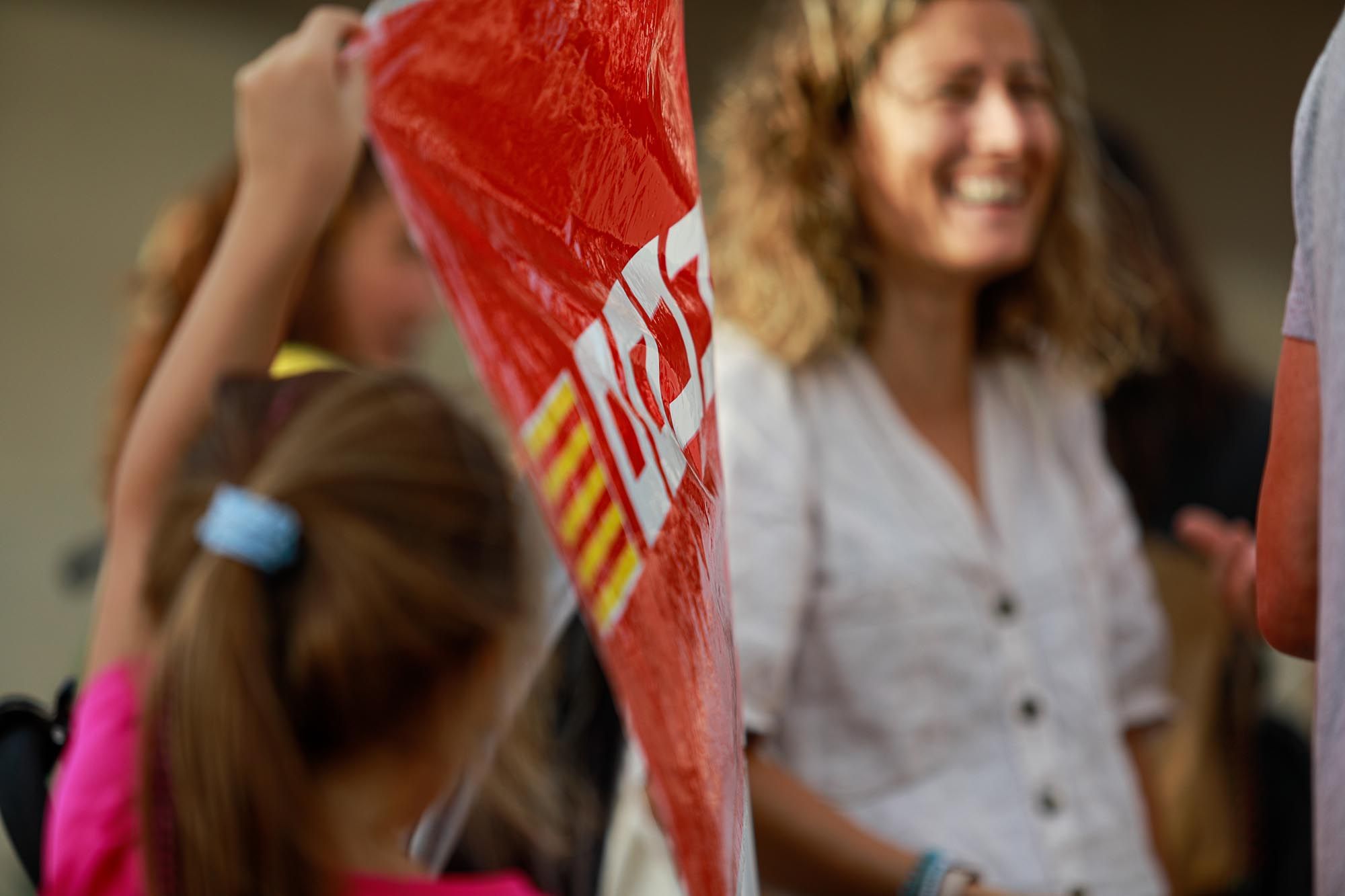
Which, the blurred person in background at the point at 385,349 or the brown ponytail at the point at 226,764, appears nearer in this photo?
the brown ponytail at the point at 226,764

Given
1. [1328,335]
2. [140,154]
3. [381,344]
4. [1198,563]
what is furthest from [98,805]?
[140,154]

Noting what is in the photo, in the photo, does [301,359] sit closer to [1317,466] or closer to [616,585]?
[616,585]

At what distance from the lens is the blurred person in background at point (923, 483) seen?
4.72ft

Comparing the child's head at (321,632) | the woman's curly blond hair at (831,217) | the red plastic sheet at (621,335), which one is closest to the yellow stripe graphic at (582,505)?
the red plastic sheet at (621,335)

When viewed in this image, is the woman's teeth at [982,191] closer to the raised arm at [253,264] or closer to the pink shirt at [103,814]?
the raised arm at [253,264]

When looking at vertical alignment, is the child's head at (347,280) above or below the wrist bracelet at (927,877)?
above

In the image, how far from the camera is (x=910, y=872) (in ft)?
4.41

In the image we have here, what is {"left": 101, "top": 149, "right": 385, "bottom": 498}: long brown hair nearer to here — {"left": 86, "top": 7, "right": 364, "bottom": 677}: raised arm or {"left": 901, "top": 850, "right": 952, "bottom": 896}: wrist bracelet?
{"left": 86, "top": 7, "right": 364, "bottom": 677}: raised arm

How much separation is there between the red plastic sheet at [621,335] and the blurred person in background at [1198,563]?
0.94 meters

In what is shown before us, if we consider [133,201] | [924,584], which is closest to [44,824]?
[924,584]

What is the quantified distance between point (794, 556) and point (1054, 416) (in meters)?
0.44

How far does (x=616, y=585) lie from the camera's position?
0.85 metres

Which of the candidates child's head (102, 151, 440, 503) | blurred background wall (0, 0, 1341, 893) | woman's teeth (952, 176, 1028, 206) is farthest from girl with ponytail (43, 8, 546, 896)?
blurred background wall (0, 0, 1341, 893)

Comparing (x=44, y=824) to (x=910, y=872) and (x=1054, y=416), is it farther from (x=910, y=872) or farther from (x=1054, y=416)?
(x=1054, y=416)
